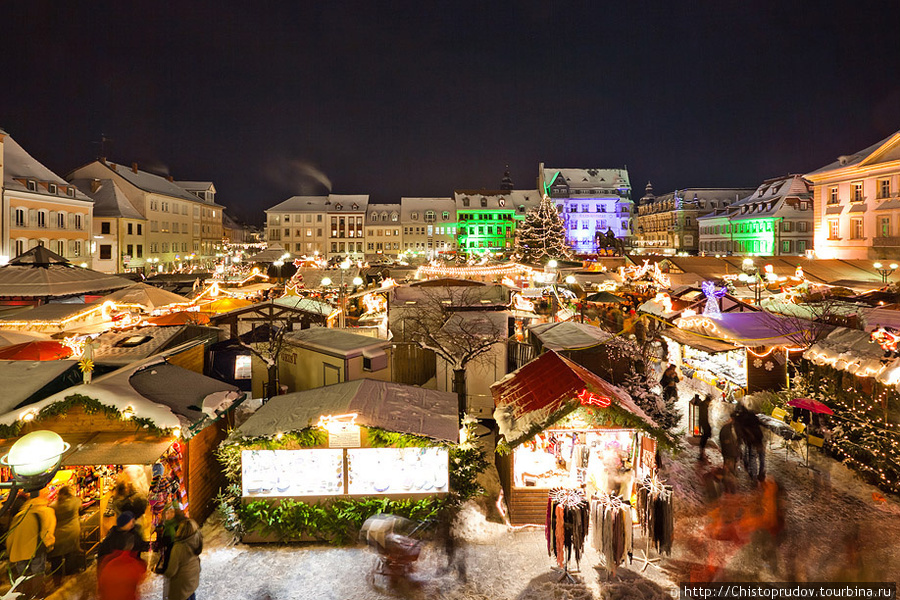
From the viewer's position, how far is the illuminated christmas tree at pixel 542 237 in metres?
43.3

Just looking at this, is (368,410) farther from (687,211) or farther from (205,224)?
(687,211)

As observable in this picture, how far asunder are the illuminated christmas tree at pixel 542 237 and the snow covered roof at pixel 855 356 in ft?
109

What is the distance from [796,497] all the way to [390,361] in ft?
27.5

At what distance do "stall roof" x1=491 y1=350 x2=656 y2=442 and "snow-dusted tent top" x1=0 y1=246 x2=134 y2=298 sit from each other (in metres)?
12.4

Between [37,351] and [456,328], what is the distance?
8.68 m

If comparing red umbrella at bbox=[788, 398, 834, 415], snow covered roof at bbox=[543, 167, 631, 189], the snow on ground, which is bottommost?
the snow on ground

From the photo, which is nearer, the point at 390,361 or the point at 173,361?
the point at 173,361

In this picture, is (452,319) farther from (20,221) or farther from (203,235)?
(203,235)

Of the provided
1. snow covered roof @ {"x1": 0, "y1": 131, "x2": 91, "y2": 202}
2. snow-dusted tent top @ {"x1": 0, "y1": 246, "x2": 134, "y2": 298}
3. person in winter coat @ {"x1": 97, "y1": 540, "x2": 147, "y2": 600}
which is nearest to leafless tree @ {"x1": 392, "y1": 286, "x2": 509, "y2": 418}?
person in winter coat @ {"x1": 97, "y1": 540, "x2": 147, "y2": 600}

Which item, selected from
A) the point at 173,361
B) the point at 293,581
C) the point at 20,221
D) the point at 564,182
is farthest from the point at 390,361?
the point at 564,182

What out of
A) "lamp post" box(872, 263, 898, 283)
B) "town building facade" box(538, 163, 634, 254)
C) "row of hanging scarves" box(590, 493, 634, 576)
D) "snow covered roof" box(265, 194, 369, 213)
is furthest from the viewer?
"town building facade" box(538, 163, 634, 254)

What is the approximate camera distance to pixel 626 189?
253 ft

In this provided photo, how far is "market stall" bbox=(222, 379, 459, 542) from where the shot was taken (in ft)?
21.9

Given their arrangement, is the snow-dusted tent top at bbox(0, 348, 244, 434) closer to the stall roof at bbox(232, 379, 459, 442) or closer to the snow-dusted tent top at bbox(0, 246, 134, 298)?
the stall roof at bbox(232, 379, 459, 442)
